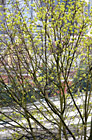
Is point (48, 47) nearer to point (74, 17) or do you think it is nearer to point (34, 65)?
point (34, 65)

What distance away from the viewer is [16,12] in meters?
4.05

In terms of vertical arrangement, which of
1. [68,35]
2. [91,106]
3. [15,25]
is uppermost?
[15,25]

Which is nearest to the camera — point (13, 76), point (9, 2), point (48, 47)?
point (9, 2)

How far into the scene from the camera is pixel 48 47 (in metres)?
4.14

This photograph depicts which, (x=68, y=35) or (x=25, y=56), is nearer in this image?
(x=68, y=35)

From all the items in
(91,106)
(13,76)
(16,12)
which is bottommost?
(91,106)

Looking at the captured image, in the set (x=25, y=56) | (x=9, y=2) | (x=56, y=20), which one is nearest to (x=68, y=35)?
(x=56, y=20)

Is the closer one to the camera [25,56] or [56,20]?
[56,20]

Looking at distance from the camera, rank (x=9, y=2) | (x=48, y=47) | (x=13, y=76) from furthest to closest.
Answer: (x=13, y=76) < (x=48, y=47) < (x=9, y=2)

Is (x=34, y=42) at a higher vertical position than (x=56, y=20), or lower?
Result: lower

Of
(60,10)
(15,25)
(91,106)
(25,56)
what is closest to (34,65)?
(25,56)

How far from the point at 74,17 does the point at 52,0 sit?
54 centimetres

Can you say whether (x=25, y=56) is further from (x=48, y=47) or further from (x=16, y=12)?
(x=16, y=12)

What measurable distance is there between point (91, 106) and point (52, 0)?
2499 millimetres
